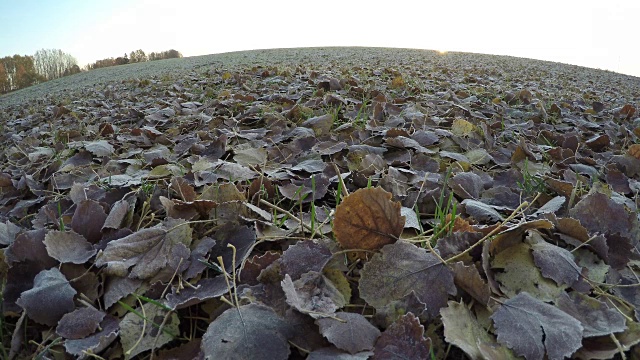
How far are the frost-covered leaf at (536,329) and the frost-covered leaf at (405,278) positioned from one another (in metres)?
0.11

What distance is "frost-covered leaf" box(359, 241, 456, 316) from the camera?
2.70 ft

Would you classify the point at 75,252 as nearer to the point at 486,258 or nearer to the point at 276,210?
the point at 276,210

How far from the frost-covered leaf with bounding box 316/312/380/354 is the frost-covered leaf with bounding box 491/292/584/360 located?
23 cm

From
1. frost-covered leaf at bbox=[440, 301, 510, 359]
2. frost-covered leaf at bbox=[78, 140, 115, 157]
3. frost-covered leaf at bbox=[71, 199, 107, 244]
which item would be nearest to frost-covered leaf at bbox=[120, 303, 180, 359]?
frost-covered leaf at bbox=[71, 199, 107, 244]

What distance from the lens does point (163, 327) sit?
0.85 meters

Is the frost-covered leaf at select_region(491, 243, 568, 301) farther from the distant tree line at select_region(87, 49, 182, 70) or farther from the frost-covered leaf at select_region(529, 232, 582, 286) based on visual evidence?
the distant tree line at select_region(87, 49, 182, 70)

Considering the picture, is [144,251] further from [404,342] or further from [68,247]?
[404,342]

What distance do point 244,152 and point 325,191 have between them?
1.63 feet

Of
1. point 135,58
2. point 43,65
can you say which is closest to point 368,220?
point 135,58

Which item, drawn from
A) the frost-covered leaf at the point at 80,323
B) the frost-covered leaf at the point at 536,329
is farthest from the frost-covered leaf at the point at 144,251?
the frost-covered leaf at the point at 536,329

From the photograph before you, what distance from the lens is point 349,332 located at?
2.43 ft

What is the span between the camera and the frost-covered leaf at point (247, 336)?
2.34ft

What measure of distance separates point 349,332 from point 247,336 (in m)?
0.19

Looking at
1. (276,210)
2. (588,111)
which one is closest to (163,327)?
(276,210)
